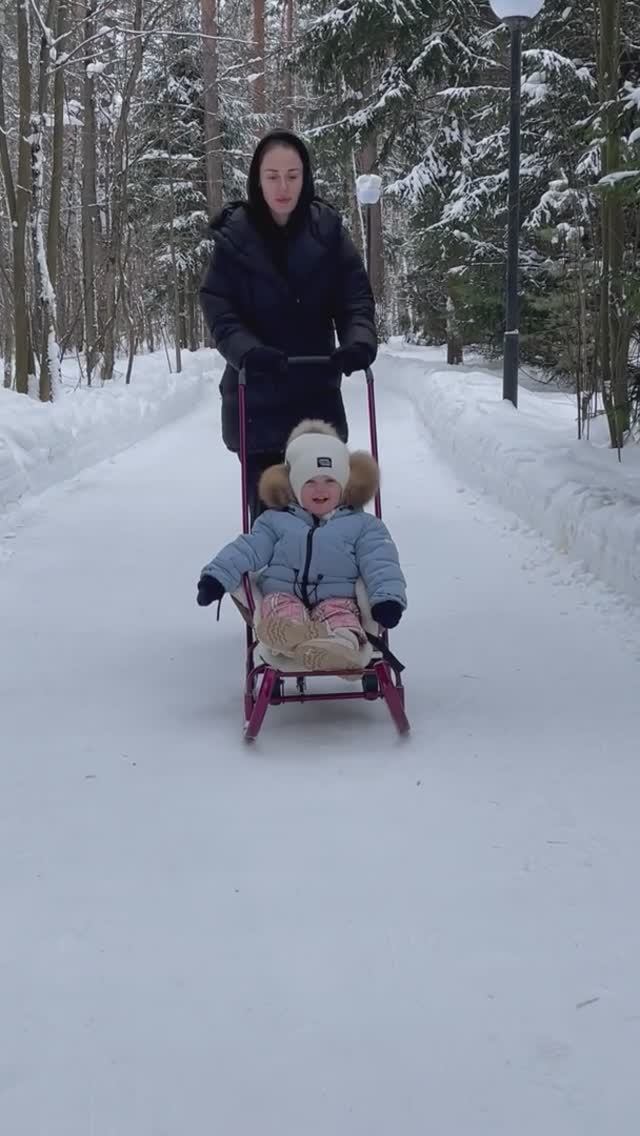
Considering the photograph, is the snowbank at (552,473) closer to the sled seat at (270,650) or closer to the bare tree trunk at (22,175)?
the sled seat at (270,650)

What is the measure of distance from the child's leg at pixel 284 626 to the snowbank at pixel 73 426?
4.50 meters

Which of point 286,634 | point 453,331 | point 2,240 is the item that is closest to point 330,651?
point 286,634

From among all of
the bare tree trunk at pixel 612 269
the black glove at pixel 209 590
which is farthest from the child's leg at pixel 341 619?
the bare tree trunk at pixel 612 269

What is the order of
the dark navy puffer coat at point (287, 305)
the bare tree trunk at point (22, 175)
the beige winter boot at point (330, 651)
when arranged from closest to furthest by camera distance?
the beige winter boot at point (330, 651)
the dark navy puffer coat at point (287, 305)
the bare tree trunk at point (22, 175)

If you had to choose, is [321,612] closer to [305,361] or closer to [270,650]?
[270,650]

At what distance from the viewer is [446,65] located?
810 inches

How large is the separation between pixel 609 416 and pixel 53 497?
436 centimetres

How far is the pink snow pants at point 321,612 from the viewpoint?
12.2ft

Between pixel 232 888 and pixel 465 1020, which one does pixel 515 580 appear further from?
pixel 465 1020

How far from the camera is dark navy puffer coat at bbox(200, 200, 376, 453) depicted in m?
4.28

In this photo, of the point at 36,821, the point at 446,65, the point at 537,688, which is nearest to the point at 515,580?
the point at 537,688

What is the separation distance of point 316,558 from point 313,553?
0.07 ft

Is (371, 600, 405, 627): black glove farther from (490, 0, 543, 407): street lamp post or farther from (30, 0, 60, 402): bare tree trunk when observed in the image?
(30, 0, 60, 402): bare tree trunk

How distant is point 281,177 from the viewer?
165 inches
